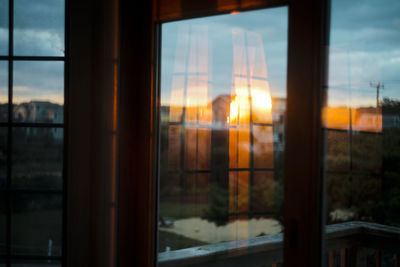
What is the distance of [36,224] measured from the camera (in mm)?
1987

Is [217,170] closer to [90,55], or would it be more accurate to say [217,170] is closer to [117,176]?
[117,176]

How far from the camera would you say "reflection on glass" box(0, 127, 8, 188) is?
198cm

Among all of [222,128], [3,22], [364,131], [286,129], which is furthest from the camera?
[3,22]

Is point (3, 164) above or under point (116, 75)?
under

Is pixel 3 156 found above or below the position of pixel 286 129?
below

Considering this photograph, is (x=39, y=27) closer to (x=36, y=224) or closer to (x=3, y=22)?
(x=3, y=22)

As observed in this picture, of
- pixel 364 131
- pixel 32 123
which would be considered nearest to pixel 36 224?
pixel 32 123

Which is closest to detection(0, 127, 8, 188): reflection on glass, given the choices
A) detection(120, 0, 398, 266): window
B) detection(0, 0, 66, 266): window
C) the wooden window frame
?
detection(0, 0, 66, 266): window

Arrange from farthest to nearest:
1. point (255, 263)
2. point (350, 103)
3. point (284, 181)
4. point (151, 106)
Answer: point (151, 106)
point (255, 263)
point (284, 181)
point (350, 103)

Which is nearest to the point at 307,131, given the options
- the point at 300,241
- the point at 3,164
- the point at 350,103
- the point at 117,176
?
the point at 350,103

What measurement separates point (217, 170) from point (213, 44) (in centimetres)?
62

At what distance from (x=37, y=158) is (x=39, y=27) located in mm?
752

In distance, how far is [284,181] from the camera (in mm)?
1465

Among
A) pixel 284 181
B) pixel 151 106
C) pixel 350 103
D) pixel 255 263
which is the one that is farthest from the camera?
pixel 151 106
